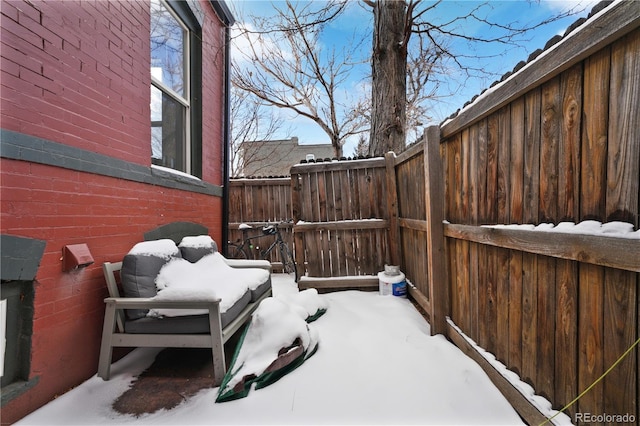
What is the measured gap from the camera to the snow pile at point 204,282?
203cm

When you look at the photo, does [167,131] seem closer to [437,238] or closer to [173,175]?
[173,175]

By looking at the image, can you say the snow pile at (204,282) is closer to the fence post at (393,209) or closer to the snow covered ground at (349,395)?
the snow covered ground at (349,395)

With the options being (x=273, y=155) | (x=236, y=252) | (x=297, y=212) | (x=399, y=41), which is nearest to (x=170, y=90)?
(x=297, y=212)

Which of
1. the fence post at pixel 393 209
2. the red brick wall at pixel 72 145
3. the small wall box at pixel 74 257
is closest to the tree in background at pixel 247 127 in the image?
the fence post at pixel 393 209

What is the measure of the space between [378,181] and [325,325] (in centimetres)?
217

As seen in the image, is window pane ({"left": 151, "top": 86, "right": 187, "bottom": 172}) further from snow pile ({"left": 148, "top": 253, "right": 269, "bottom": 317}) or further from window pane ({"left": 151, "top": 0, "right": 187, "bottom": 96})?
snow pile ({"left": 148, "top": 253, "right": 269, "bottom": 317})

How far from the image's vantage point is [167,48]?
346 centimetres

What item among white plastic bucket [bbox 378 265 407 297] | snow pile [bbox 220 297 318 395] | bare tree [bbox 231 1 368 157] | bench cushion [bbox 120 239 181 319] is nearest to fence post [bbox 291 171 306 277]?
white plastic bucket [bbox 378 265 407 297]

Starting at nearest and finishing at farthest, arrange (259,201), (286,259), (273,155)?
1. (286,259)
2. (259,201)
3. (273,155)

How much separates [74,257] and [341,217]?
2990 mm

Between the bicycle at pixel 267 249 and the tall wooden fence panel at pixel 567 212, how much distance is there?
4.30 meters

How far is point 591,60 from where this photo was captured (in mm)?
1114

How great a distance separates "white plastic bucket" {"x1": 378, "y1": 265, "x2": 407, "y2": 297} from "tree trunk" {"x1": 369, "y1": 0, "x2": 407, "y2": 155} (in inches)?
99.3

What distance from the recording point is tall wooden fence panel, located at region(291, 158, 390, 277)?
405 centimetres
